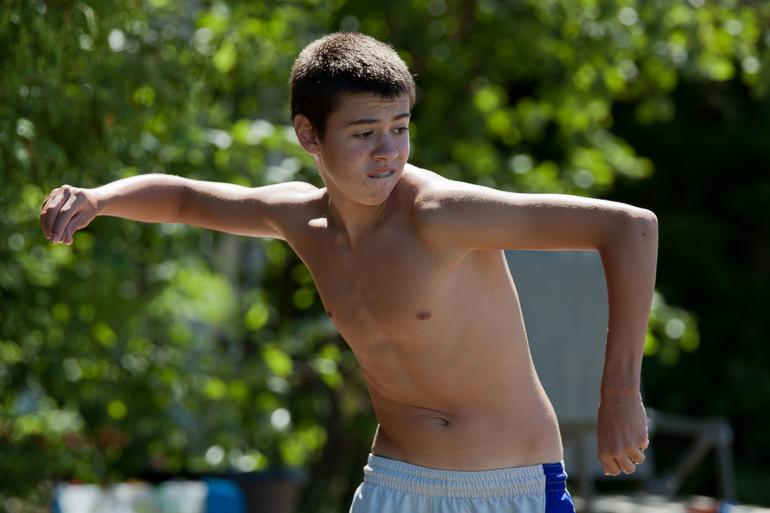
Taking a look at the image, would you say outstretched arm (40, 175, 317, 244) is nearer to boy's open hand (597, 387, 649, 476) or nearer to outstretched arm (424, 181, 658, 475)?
outstretched arm (424, 181, 658, 475)

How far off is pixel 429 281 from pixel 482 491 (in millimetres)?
451

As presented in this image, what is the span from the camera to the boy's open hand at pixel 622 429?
1.49 m

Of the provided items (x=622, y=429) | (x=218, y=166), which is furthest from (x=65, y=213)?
(x=218, y=166)

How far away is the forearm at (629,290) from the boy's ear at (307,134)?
61 cm

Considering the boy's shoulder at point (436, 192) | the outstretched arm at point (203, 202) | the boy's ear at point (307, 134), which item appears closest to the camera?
the boy's shoulder at point (436, 192)

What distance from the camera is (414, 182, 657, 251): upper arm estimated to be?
1514mm

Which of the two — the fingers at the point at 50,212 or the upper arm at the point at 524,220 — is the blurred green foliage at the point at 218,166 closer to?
the fingers at the point at 50,212

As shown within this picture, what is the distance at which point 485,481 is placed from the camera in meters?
1.74

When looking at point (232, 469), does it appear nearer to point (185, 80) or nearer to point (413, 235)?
point (185, 80)

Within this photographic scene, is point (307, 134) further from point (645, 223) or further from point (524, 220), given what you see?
point (645, 223)

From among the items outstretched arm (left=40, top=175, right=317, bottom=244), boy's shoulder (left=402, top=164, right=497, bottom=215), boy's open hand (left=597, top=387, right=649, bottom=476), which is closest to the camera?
boy's open hand (left=597, top=387, right=649, bottom=476)

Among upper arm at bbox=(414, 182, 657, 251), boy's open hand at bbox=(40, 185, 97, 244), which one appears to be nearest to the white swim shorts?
upper arm at bbox=(414, 182, 657, 251)

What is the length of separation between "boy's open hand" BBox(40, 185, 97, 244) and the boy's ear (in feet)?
1.47

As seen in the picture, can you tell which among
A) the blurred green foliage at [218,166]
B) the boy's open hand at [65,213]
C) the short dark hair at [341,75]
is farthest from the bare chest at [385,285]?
the blurred green foliage at [218,166]
